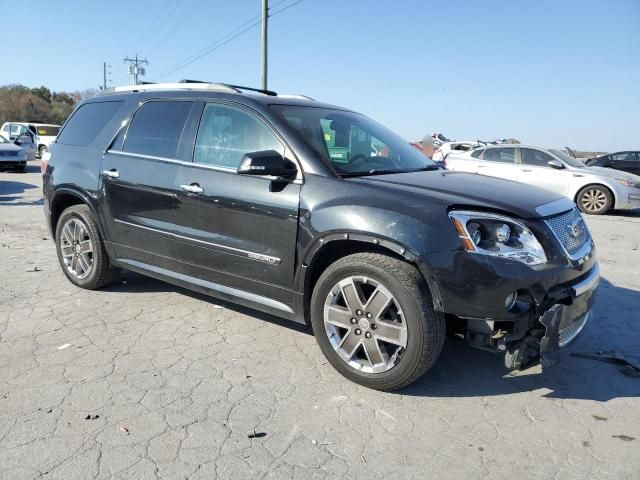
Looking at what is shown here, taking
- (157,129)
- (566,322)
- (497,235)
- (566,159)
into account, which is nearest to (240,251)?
(157,129)

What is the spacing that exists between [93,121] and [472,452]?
14.3 ft

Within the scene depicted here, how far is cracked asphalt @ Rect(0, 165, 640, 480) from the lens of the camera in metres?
2.41

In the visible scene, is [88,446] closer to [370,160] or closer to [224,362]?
[224,362]

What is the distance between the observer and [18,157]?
56.3ft

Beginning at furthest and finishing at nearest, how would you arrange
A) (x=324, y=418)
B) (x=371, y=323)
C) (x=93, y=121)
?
(x=93, y=121), (x=371, y=323), (x=324, y=418)

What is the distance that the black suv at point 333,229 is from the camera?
2.79 metres

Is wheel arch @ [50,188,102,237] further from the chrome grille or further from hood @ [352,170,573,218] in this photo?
the chrome grille

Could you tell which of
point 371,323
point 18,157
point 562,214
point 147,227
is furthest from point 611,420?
point 18,157

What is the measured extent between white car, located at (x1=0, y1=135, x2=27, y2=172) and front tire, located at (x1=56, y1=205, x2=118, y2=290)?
14455mm

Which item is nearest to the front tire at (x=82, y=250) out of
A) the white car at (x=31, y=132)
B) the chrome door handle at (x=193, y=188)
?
the chrome door handle at (x=193, y=188)

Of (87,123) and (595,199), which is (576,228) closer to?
(87,123)

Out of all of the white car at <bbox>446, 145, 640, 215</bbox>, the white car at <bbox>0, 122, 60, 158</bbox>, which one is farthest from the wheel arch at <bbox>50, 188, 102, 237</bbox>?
the white car at <bbox>0, 122, 60, 158</bbox>

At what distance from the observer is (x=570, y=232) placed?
3119mm

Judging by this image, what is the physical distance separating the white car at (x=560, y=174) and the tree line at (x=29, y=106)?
45.7 metres
